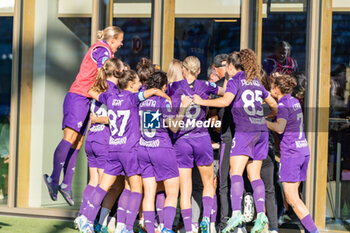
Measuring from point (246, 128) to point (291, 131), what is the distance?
1.49 feet

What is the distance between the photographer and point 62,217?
787cm

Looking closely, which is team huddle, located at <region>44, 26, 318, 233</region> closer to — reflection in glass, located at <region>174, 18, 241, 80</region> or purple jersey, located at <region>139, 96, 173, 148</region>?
purple jersey, located at <region>139, 96, 173, 148</region>

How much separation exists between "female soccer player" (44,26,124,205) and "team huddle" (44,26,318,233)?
0.45 m

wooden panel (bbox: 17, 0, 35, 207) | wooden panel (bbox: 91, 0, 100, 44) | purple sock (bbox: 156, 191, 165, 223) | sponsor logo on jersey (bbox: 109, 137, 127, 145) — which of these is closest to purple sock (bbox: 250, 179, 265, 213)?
purple sock (bbox: 156, 191, 165, 223)

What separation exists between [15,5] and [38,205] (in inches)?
103

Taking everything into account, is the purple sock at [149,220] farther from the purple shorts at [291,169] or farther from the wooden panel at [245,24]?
the wooden panel at [245,24]

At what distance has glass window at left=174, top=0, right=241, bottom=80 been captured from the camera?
7.52 meters

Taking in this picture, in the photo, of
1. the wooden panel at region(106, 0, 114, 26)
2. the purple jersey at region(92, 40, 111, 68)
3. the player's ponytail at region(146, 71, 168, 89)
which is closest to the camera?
the player's ponytail at region(146, 71, 168, 89)

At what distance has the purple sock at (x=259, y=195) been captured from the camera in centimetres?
633

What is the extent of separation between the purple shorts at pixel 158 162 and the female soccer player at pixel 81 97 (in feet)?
4.32

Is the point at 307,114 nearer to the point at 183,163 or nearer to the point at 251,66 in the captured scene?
the point at 251,66

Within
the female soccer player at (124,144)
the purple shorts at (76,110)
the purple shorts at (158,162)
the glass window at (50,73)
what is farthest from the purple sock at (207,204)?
the glass window at (50,73)

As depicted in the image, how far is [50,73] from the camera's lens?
324 inches

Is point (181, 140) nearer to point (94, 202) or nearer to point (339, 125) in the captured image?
point (94, 202)
